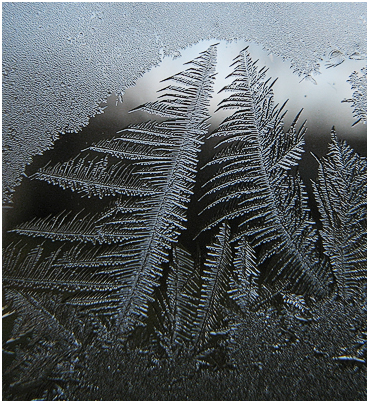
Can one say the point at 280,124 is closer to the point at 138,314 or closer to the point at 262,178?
the point at 262,178

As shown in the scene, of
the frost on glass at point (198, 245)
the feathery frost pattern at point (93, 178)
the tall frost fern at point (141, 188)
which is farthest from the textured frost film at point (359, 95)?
the feathery frost pattern at point (93, 178)

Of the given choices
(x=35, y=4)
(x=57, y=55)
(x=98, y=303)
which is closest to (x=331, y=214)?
(x=98, y=303)

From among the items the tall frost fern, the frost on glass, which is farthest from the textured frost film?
the tall frost fern

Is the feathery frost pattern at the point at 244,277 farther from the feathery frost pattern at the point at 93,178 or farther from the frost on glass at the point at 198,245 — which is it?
the feathery frost pattern at the point at 93,178

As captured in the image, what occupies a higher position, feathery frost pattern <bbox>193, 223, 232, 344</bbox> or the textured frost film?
the textured frost film

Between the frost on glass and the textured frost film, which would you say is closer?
the frost on glass

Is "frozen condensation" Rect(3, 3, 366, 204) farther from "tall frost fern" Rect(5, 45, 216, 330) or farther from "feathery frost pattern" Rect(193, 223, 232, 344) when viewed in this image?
"feathery frost pattern" Rect(193, 223, 232, 344)

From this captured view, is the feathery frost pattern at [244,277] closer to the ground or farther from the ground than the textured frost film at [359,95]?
closer to the ground

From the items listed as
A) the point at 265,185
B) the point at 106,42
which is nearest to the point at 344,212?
the point at 265,185
